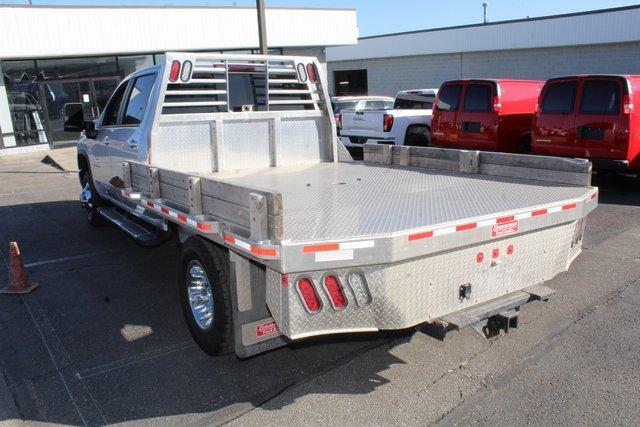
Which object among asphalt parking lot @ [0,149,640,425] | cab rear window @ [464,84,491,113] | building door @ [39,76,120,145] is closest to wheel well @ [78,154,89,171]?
asphalt parking lot @ [0,149,640,425]

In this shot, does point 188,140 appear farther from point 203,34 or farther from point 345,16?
point 345,16

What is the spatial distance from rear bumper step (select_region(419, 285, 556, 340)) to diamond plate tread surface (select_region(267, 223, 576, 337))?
46 millimetres

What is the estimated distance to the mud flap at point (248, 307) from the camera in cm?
363

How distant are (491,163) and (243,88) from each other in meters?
2.95

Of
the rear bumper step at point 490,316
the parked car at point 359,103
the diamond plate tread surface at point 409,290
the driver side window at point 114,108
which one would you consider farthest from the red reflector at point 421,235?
the parked car at point 359,103

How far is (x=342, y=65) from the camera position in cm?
3834

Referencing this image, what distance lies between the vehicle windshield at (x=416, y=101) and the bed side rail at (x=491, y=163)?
957 cm

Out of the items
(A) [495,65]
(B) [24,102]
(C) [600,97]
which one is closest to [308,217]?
(C) [600,97]

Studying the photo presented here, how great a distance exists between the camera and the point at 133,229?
238 inches

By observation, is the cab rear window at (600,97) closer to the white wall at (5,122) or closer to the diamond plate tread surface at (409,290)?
the diamond plate tread surface at (409,290)

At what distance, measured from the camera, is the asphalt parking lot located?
351 centimetres

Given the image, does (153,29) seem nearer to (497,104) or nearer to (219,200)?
(497,104)

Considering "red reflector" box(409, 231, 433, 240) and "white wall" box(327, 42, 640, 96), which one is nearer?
"red reflector" box(409, 231, 433, 240)

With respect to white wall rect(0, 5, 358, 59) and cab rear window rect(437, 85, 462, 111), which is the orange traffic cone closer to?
cab rear window rect(437, 85, 462, 111)
